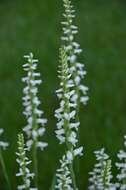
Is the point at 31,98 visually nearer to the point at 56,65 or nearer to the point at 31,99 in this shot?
the point at 31,99

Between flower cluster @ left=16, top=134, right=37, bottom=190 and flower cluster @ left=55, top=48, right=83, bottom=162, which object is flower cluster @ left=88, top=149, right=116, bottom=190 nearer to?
flower cluster @ left=55, top=48, right=83, bottom=162

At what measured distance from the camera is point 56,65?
20.0 feet

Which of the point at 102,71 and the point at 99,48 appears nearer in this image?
the point at 102,71

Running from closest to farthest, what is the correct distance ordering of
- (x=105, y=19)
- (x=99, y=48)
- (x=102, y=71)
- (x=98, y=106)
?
(x=98, y=106) → (x=102, y=71) → (x=99, y=48) → (x=105, y=19)

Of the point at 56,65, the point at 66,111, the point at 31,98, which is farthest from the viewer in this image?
the point at 56,65

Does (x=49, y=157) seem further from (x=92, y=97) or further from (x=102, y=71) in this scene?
(x=102, y=71)

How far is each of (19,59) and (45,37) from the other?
0.65 meters

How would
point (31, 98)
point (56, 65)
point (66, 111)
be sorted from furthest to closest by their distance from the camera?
point (56, 65) → point (31, 98) → point (66, 111)

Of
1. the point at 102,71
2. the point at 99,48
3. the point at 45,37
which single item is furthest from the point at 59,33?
the point at 102,71

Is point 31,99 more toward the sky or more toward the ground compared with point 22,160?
more toward the sky

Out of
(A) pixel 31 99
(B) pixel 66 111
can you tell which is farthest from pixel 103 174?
(A) pixel 31 99

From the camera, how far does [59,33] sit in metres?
6.80

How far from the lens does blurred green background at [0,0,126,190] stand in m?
4.67

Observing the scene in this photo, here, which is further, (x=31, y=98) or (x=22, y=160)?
(x=31, y=98)
